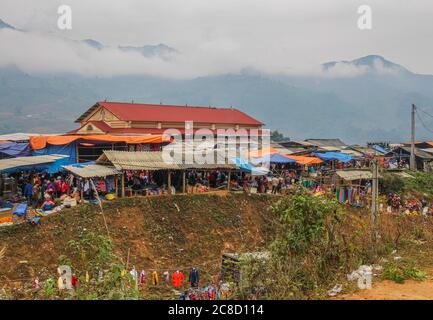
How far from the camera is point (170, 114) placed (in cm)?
3753

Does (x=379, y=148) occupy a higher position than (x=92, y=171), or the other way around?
(x=92, y=171)

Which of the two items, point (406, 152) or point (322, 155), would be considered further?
point (406, 152)

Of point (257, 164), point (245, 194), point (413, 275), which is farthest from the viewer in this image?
point (257, 164)

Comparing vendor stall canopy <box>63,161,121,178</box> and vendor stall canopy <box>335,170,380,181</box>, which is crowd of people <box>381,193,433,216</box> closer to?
vendor stall canopy <box>335,170,380,181</box>

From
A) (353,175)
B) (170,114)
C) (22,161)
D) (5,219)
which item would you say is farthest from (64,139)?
(353,175)

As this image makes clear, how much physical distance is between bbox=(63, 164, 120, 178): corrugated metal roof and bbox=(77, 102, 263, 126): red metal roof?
1492 centimetres

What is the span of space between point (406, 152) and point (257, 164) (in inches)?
961

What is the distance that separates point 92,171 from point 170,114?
19.6 meters

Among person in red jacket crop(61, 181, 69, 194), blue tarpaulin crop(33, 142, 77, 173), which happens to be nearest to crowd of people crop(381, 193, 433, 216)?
person in red jacket crop(61, 181, 69, 194)

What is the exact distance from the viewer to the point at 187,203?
20734 millimetres

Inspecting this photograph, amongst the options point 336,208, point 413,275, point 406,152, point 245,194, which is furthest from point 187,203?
point 406,152

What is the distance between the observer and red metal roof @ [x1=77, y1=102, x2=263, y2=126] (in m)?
35.2

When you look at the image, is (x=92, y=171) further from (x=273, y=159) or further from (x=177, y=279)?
(x=273, y=159)
